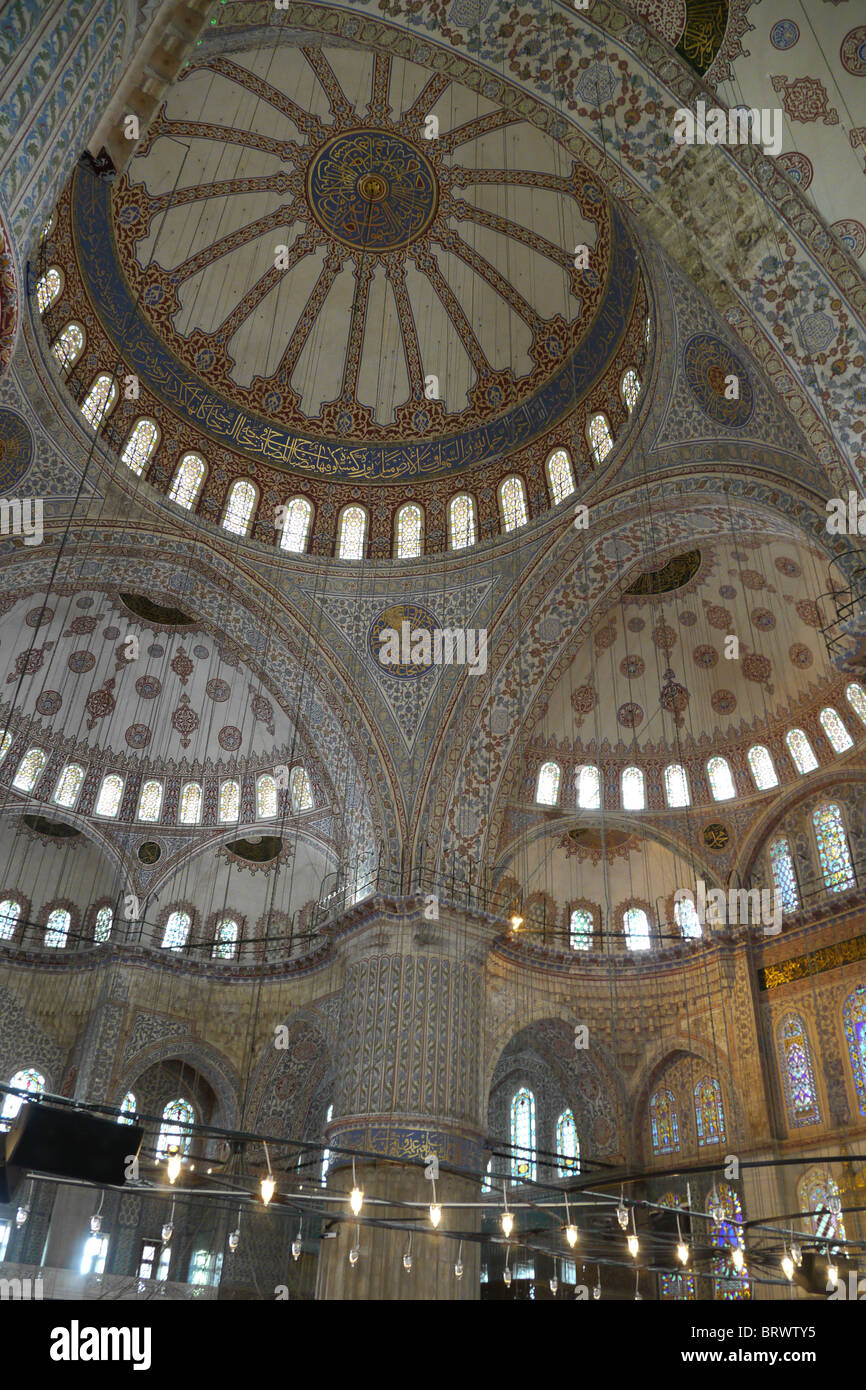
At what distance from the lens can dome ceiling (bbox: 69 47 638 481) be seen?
12.8 meters

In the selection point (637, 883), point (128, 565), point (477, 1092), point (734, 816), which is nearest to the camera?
point (477, 1092)

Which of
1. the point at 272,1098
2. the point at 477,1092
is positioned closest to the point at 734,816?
the point at 477,1092

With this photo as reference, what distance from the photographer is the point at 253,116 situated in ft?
42.7

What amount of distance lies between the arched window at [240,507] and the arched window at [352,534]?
56.4 inches

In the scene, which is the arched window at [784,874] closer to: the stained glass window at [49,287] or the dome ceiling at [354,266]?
the dome ceiling at [354,266]

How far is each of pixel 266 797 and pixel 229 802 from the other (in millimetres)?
754

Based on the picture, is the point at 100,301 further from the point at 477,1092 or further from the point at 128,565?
the point at 477,1092

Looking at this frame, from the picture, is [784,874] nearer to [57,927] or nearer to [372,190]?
[372,190]

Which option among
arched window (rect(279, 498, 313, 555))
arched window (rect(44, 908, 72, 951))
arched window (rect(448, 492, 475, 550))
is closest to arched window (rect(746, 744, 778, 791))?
arched window (rect(448, 492, 475, 550))

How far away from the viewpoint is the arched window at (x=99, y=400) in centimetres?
1269

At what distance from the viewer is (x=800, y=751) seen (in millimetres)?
15344

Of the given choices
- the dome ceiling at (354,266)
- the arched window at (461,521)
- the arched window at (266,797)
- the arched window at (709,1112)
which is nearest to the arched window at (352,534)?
the dome ceiling at (354,266)

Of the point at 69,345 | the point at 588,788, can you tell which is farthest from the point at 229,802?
the point at 69,345
